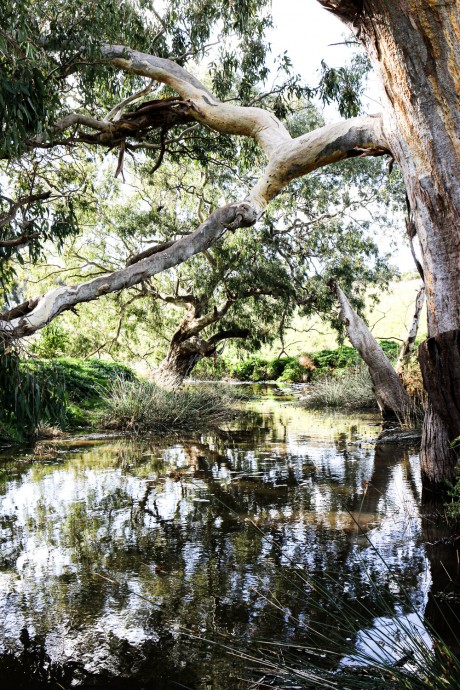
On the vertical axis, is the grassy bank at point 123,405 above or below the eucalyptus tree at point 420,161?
below

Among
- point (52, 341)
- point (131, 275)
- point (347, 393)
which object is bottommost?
point (347, 393)

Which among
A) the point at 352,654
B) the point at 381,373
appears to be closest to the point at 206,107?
the point at 381,373

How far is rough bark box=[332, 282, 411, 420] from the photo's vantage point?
11.6 metres

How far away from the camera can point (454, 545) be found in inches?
177

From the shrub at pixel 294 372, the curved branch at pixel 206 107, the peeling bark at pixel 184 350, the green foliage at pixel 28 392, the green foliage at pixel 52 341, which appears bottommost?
the green foliage at pixel 28 392

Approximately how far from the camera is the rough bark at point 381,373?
38.2ft

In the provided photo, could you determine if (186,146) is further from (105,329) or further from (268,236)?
(105,329)

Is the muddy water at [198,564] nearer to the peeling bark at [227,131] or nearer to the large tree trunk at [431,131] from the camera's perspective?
the large tree trunk at [431,131]

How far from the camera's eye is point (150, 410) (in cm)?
1158

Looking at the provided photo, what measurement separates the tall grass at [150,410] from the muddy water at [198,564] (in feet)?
9.60

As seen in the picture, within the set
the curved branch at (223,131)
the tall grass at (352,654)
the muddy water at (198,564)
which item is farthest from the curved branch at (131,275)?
the tall grass at (352,654)

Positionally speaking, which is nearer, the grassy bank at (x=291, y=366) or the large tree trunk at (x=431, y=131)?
the large tree trunk at (x=431, y=131)

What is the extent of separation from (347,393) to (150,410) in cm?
639

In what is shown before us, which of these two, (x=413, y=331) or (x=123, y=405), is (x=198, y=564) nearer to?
(x=123, y=405)
